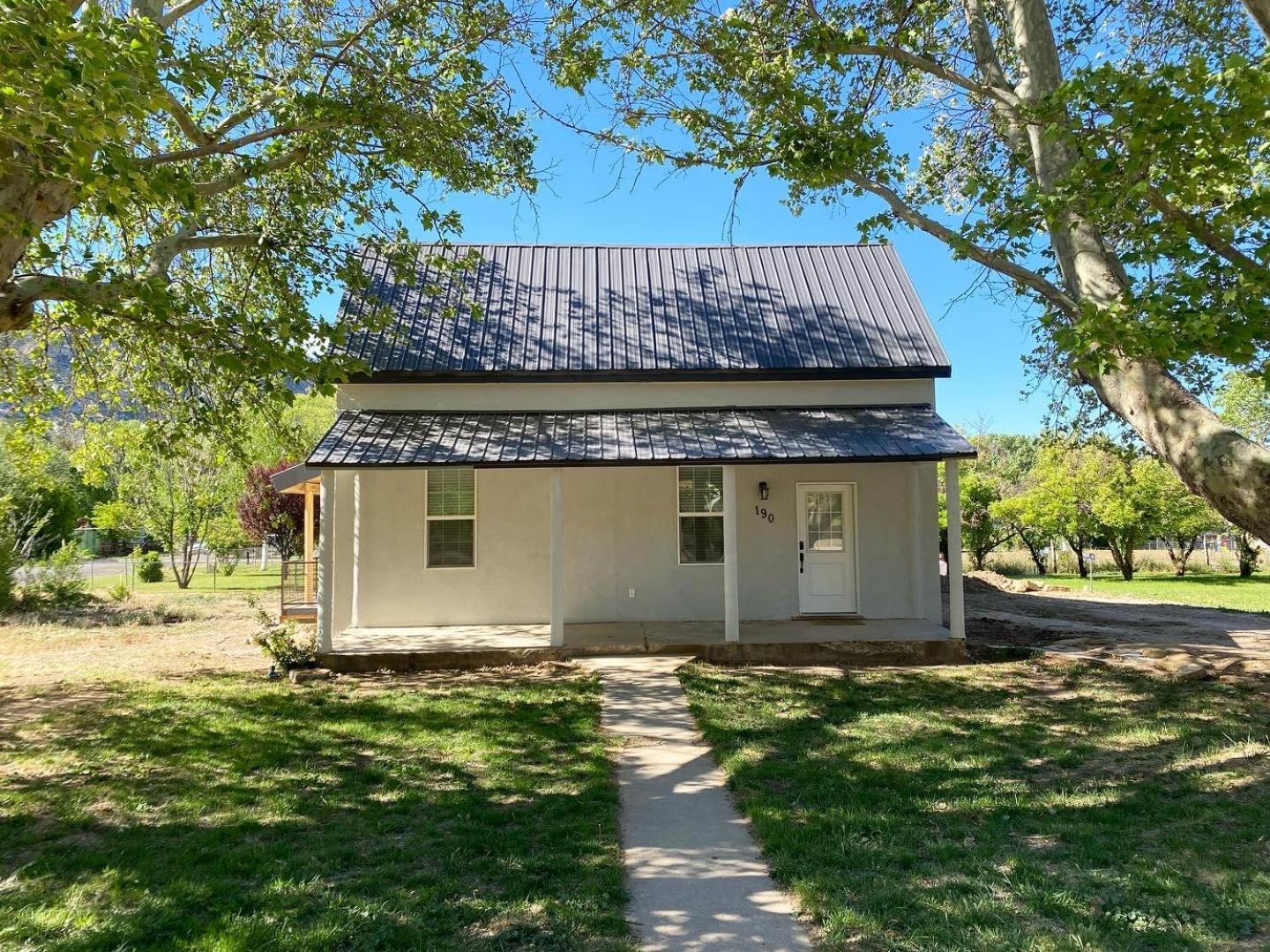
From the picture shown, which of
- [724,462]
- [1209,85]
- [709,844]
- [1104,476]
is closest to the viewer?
[709,844]

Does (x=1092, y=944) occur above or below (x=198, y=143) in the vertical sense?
below

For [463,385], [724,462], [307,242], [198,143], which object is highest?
[198,143]

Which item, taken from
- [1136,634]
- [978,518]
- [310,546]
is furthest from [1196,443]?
[978,518]

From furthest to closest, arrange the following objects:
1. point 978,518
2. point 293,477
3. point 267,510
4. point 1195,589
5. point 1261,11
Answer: point 978,518, point 267,510, point 1195,589, point 293,477, point 1261,11

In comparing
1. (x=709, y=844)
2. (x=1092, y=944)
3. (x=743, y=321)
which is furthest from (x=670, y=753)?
(x=743, y=321)

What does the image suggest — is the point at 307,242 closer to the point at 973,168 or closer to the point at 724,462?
the point at 724,462

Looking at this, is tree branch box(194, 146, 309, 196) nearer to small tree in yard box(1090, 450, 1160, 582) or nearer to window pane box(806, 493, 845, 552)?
window pane box(806, 493, 845, 552)

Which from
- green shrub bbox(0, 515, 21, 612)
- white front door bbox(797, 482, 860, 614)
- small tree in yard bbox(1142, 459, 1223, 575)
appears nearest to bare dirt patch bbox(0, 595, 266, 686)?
green shrub bbox(0, 515, 21, 612)

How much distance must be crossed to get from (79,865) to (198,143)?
255 inches

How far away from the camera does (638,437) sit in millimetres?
10664

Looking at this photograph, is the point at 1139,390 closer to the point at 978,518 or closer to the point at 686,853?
the point at 686,853

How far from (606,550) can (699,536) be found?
4.85 ft

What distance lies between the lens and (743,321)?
41.4 ft

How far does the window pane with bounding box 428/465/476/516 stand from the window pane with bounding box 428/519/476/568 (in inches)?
5.9
